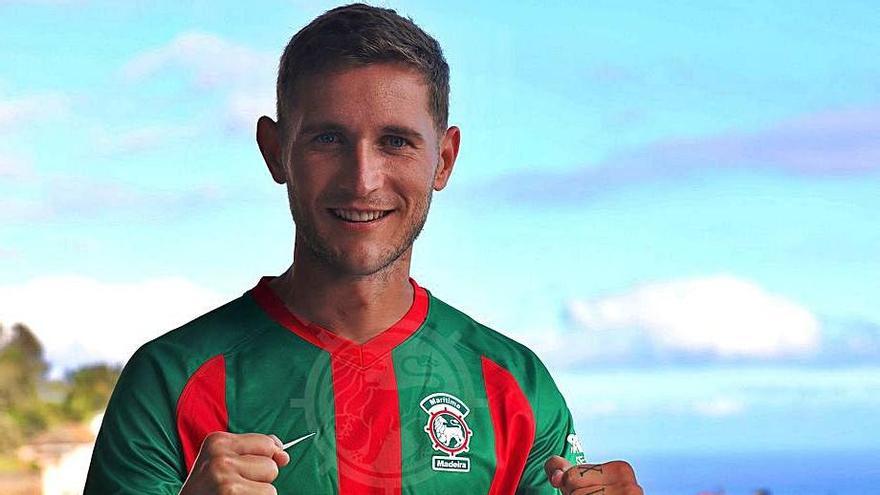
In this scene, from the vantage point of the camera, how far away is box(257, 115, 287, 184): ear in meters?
2.62

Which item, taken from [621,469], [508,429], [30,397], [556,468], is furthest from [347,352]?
[30,397]

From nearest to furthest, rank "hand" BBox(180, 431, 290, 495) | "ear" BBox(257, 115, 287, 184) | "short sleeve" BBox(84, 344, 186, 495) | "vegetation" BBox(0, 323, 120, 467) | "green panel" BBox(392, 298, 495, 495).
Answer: "hand" BBox(180, 431, 290, 495) < "short sleeve" BBox(84, 344, 186, 495) < "green panel" BBox(392, 298, 495, 495) < "ear" BBox(257, 115, 287, 184) < "vegetation" BBox(0, 323, 120, 467)

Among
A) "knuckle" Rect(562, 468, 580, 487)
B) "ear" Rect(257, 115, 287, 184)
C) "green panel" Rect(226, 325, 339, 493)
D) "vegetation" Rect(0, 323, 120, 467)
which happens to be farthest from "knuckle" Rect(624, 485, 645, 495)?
"vegetation" Rect(0, 323, 120, 467)

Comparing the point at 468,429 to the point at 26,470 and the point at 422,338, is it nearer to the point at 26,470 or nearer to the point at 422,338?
the point at 422,338

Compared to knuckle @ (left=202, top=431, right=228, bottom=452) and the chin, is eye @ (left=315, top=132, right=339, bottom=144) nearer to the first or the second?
the chin

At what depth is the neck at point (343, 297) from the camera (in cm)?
255

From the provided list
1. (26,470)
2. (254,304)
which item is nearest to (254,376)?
(254,304)

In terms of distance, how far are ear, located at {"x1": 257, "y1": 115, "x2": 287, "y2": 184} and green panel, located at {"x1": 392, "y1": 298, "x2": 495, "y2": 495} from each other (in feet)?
1.43

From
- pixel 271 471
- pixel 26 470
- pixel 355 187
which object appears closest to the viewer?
pixel 271 471

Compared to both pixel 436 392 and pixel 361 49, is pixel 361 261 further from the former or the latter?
pixel 361 49

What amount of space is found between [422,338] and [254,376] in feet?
1.19

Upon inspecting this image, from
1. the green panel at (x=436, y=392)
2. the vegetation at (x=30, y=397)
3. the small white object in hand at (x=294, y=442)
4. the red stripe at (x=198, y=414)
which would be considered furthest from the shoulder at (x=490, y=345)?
the vegetation at (x=30, y=397)

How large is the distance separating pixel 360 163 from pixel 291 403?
1.61ft

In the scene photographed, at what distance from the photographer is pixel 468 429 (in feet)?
8.45
